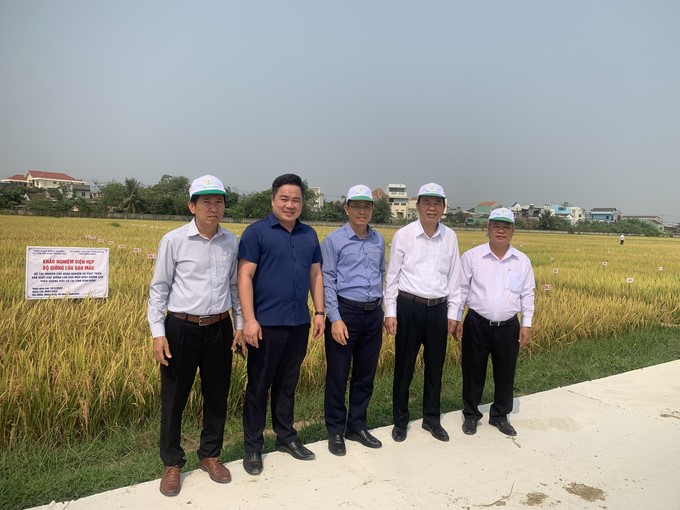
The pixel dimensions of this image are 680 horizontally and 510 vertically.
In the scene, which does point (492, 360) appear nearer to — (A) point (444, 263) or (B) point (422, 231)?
(A) point (444, 263)

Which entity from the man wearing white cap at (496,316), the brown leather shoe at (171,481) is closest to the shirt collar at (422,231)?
the man wearing white cap at (496,316)

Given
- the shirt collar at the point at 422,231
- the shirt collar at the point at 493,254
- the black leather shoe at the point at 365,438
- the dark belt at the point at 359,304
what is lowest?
the black leather shoe at the point at 365,438

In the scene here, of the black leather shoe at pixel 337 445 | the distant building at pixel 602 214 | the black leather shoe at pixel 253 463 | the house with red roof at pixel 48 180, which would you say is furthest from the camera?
the distant building at pixel 602 214

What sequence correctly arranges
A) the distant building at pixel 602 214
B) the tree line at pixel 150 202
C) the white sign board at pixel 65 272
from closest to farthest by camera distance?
1. the white sign board at pixel 65 272
2. the tree line at pixel 150 202
3. the distant building at pixel 602 214

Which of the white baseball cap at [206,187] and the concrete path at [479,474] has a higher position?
the white baseball cap at [206,187]

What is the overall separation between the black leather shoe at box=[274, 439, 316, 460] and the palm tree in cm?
6818

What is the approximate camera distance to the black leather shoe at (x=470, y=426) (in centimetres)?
374

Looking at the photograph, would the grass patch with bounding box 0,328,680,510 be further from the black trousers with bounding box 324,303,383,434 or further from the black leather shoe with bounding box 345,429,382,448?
the black trousers with bounding box 324,303,383,434

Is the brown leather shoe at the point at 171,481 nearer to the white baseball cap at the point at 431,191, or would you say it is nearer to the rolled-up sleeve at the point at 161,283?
the rolled-up sleeve at the point at 161,283

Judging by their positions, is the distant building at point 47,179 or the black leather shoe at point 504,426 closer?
the black leather shoe at point 504,426

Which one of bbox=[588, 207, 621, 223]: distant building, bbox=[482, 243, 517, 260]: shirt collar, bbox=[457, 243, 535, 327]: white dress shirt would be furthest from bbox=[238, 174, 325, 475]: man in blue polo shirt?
bbox=[588, 207, 621, 223]: distant building

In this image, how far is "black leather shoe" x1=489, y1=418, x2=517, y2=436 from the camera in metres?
3.72

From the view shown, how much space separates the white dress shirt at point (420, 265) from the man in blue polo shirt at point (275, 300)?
734mm

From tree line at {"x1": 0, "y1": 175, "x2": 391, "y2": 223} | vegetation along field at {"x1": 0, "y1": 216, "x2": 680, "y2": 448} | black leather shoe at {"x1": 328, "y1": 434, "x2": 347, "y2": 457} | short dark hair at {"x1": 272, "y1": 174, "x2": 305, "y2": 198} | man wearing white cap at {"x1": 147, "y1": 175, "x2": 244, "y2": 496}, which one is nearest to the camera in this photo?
man wearing white cap at {"x1": 147, "y1": 175, "x2": 244, "y2": 496}
